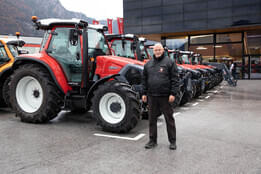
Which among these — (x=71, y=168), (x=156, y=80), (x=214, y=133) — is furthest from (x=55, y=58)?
(x=214, y=133)

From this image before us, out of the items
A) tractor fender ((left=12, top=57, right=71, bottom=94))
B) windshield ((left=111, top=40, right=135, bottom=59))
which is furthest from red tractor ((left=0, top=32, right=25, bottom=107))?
windshield ((left=111, top=40, right=135, bottom=59))

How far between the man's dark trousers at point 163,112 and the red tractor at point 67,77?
3.25 ft

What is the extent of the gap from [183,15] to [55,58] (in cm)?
2439

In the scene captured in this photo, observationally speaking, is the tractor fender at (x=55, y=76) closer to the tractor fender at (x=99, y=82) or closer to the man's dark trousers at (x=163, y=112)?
the tractor fender at (x=99, y=82)

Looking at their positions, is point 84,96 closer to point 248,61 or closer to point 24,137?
point 24,137

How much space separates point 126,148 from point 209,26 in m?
25.2

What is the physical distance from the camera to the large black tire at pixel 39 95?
21.7 feet

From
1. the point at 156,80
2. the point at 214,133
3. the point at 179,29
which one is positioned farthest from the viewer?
the point at 179,29

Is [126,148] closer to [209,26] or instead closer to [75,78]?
[75,78]

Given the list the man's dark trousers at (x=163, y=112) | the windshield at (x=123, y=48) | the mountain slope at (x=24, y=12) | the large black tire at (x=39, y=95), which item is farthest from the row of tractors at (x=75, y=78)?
the mountain slope at (x=24, y=12)

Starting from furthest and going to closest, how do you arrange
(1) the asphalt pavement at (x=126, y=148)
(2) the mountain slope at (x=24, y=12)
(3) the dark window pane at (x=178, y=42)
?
(2) the mountain slope at (x=24, y=12) → (3) the dark window pane at (x=178, y=42) → (1) the asphalt pavement at (x=126, y=148)

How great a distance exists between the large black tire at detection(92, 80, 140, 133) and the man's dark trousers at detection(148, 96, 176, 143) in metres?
0.63

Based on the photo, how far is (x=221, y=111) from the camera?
9.19 meters

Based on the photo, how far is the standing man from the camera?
495cm
